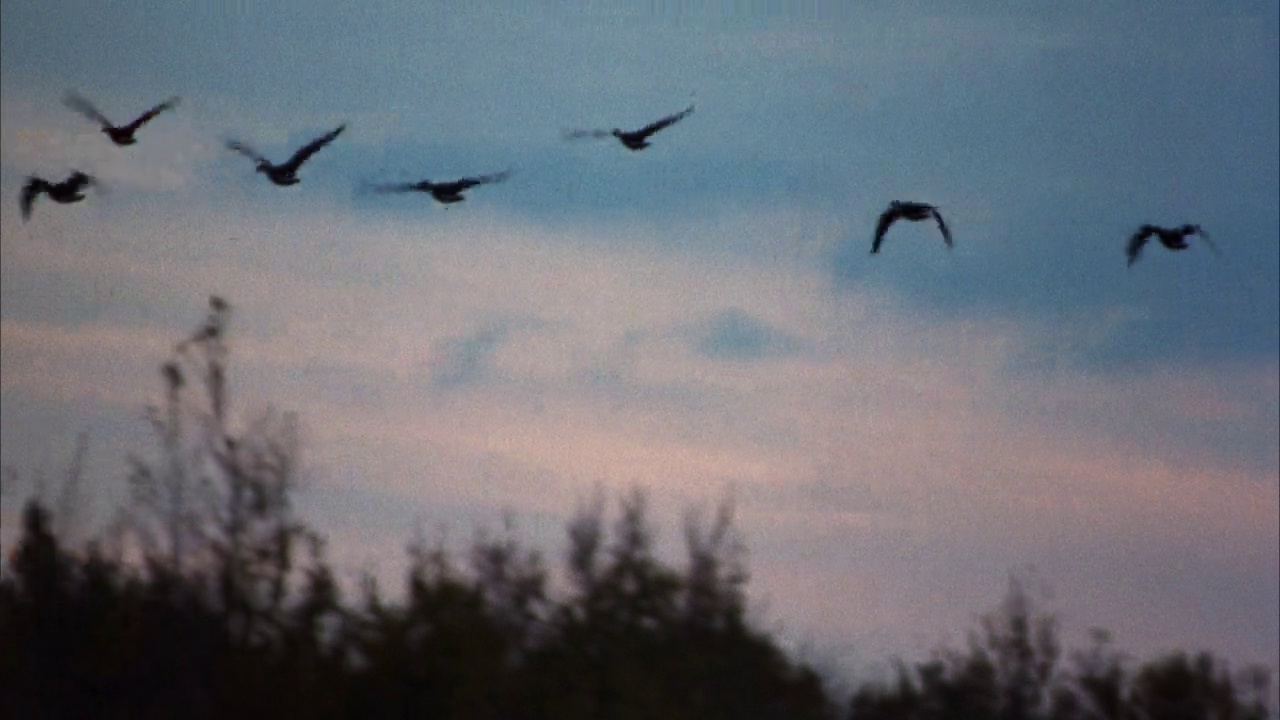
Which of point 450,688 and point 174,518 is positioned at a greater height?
point 174,518

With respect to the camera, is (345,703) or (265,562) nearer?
(345,703)

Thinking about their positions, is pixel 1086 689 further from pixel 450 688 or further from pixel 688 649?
pixel 450 688

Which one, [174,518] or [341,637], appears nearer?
[341,637]

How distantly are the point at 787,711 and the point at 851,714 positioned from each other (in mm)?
1145

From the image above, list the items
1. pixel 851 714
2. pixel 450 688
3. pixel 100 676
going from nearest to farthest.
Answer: pixel 450 688 → pixel 100 676 → pixel 851 714

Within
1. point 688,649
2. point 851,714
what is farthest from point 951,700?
point 688,649

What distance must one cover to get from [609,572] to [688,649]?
1.09 m

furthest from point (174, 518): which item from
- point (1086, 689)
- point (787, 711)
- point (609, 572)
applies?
point (1086, 689)

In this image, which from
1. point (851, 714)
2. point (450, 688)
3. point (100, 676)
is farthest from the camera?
point (851, 714)

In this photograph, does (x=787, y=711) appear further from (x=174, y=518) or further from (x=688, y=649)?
(x=174, y=518)

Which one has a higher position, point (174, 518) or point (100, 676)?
point (174, 518)

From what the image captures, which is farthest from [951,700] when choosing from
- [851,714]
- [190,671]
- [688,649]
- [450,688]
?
[190,671]

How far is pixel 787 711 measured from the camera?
22.0 meters

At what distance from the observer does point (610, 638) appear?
21484 millimetres
